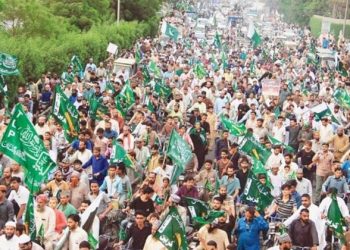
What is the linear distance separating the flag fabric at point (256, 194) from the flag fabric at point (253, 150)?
241 cm

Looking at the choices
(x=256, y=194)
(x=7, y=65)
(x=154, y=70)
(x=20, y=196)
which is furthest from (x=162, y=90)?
(x=20, y=196)

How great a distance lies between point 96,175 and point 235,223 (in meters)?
2.95

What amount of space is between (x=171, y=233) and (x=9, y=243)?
5.62 feet

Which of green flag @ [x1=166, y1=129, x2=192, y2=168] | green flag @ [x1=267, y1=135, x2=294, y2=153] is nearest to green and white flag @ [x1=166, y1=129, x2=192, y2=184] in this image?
green flag @ [x1=166, y1=129, x2=192, y2=168]

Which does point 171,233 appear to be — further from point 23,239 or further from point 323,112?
point 323,112

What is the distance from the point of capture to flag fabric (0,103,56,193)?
11258 millimetres

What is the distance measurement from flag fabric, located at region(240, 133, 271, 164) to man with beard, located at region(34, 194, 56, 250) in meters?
4.92

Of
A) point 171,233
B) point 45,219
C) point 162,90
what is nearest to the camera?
point 171,233

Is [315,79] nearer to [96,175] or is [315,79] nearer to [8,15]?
[8,15]

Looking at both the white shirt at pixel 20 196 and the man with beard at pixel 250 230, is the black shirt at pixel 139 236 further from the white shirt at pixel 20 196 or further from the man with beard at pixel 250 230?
the white shirt at pixel 20 196

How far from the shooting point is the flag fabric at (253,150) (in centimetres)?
1483

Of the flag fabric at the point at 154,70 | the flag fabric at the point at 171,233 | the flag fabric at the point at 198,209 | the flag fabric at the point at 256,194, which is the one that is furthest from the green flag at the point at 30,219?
the flag fabric at the point at 154,70

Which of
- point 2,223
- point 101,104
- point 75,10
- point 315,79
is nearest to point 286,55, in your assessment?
point 75,10

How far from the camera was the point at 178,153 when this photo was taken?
45.4 feet
